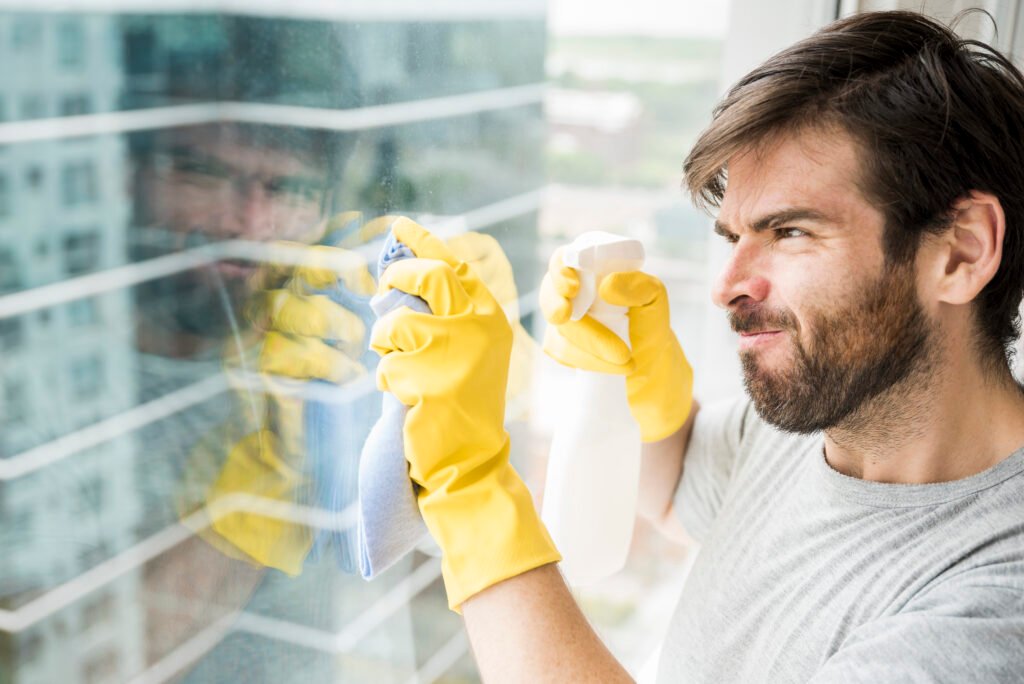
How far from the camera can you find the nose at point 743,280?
1.04 meters

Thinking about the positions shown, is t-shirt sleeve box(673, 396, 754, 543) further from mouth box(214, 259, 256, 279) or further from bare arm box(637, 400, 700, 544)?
mouth box(214, 259, 256, 279)

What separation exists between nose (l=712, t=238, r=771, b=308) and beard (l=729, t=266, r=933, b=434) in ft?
0.06

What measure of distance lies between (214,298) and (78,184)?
→ 159mm

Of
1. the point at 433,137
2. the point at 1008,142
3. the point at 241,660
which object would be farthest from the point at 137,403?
the point at 1008,142

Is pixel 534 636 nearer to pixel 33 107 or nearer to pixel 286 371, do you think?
pixel 286 371

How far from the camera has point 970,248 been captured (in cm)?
103

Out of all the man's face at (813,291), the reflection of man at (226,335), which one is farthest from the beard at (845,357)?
the reflection of man at (226,335)

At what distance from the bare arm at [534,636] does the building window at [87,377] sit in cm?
40

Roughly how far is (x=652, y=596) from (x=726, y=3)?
4.43ft

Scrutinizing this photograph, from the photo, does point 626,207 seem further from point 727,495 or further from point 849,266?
point 849,266

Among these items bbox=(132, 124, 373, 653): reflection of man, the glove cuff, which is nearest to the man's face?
the glove cuff

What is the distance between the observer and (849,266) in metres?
1.00

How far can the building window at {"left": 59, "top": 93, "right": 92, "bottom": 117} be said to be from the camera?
0.58 meters

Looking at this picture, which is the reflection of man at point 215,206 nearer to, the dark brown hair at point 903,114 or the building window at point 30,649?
the building window at point 30,649
